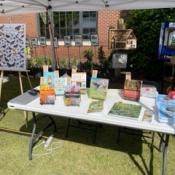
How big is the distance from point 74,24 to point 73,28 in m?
0.14

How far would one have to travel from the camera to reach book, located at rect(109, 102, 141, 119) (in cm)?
269

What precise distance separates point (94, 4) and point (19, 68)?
159 centimetres

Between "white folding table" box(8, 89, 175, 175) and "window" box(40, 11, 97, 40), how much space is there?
551 cm

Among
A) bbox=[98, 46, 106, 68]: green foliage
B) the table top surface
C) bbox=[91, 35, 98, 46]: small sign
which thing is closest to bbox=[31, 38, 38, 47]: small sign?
bbox=[91, 35, 98, 46]: small sign

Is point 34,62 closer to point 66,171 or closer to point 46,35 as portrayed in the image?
point 46,35

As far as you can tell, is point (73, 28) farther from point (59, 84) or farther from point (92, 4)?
point (59, 84)

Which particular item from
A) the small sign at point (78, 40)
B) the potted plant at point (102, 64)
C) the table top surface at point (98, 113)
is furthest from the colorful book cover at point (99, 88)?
the small sign at point (78, 40)

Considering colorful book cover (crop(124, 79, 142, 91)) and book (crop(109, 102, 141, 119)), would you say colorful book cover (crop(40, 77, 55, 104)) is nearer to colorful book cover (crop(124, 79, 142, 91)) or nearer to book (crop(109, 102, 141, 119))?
book (crop(109, 102, 141, 119))

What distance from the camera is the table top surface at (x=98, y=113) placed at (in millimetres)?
2482

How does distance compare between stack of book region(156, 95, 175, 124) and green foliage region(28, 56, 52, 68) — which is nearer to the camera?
stack of book region(156, 95, 175, 124)

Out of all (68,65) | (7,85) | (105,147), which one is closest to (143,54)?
(68,65)

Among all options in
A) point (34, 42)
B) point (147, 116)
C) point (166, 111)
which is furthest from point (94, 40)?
point (166, 111)

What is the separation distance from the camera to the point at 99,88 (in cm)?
319

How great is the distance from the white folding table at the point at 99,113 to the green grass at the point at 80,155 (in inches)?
8.4
